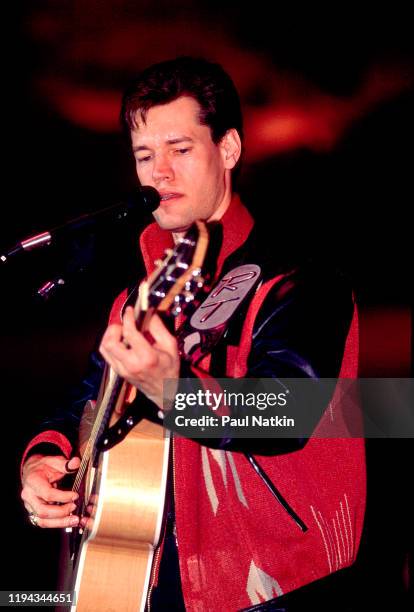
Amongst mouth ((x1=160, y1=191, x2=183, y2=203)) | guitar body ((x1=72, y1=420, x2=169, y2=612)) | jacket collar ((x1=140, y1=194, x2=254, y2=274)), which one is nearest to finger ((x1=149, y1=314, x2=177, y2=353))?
guitar body ((x1=72, y1=420, x2=169, y2=612))

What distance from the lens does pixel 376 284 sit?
204cm

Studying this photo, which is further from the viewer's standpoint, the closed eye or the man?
the closed eye

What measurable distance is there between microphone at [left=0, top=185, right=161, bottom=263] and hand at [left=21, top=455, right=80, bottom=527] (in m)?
0.48

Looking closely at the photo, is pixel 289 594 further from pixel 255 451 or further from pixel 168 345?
pixel 168 345

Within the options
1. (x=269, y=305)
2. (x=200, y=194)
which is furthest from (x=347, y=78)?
(x=269, y=305)

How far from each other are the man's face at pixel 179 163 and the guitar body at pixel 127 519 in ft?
1.53

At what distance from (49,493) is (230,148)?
2.75ft

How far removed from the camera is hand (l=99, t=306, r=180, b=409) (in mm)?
724

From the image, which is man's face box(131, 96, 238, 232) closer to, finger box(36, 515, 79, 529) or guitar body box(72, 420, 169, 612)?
guitar body box(72, 420, 169, 612)

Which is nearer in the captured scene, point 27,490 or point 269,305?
point 269,305

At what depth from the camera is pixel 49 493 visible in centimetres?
116

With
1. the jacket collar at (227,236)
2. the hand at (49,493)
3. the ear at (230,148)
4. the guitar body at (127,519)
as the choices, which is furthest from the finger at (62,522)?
the ear at (230,148)

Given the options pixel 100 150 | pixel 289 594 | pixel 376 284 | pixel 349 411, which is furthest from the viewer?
pixel 100 150

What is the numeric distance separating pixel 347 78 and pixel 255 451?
5.59ft
